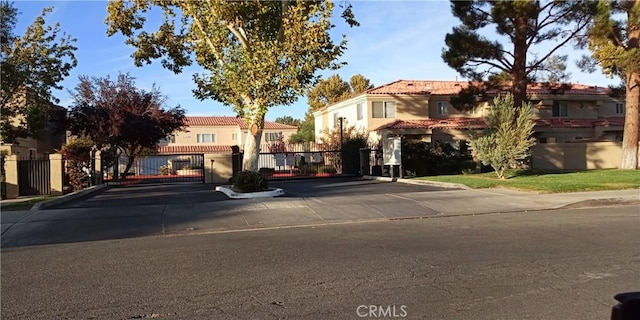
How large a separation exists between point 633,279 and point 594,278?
44 cm

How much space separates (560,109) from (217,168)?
31.1m

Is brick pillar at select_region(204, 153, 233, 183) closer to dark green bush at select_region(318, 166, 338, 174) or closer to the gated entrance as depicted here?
the gated entrance

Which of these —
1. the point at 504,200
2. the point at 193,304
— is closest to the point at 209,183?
the point at 504,200

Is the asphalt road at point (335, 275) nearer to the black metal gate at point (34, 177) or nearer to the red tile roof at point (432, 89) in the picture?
the black metal gate at point (34, 177)

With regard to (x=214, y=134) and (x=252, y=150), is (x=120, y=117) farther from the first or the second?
(x=214, y=134)

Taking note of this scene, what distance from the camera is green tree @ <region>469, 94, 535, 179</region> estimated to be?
2198 cm

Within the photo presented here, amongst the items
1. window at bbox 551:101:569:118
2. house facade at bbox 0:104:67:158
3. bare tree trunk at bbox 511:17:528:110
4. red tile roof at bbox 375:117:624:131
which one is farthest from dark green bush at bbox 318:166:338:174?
window at bbox 551:101:569:118

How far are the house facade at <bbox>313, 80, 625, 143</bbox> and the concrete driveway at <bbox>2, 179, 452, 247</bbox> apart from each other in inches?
882

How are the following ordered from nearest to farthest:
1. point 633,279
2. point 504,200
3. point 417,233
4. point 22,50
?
point 633,279 < point 417,233 < point 504,200 < point 22,50

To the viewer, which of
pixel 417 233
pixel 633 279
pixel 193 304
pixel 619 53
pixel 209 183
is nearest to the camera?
pixel 193 304

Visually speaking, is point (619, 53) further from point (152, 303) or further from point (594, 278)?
point (152, 303)

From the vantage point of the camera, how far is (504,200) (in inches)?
634

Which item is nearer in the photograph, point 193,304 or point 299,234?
point 193,304

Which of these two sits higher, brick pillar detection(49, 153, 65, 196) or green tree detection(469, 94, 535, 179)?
green tree detection(469, 94, 535, 179)
